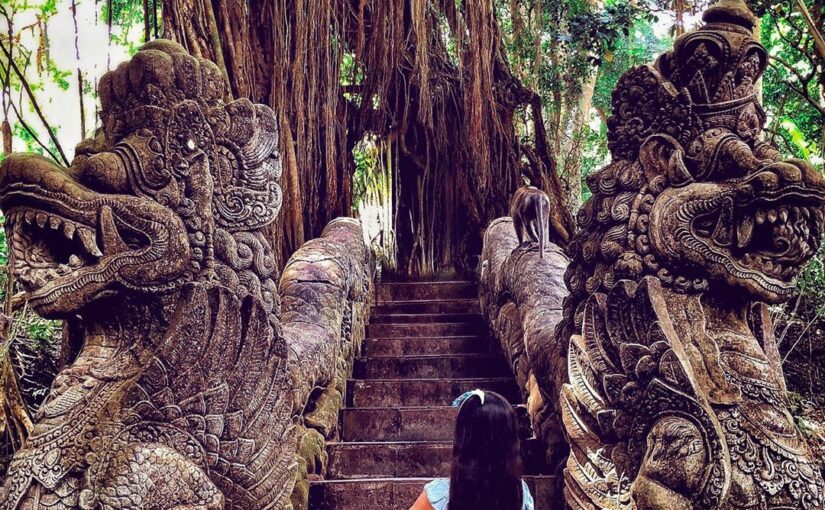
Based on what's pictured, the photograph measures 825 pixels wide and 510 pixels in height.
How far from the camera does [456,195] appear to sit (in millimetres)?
7742

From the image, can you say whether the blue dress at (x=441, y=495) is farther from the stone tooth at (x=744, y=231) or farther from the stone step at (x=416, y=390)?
the stone step at (x=416, y=390)

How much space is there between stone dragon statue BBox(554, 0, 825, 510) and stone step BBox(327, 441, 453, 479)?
858mm

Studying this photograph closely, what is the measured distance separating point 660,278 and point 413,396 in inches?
83.0

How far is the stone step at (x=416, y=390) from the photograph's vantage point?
4406 millimetres

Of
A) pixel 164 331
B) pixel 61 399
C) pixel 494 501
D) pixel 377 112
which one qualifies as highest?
pixel 377 112

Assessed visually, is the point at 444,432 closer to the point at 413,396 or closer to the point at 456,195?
the point at 413,396

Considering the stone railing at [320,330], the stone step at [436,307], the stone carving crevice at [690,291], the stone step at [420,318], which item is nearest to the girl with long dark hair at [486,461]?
the stone carving crevice at [690,291]

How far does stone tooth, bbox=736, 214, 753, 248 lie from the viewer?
249 centimetres

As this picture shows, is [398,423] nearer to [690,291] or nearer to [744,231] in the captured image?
[690,291]

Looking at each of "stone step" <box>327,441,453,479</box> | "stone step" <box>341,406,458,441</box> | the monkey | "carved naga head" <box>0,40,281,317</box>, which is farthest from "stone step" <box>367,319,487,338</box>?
"carved naga head" <box>0,40,281,317</box>

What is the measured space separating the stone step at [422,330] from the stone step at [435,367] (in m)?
0.67

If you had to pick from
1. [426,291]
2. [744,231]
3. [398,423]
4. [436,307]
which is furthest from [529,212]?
[744,231]

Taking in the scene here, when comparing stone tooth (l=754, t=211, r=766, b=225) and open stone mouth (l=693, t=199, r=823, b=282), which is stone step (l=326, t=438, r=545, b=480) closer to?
open stone mouth (l=693, t=199, r=823, b=282)

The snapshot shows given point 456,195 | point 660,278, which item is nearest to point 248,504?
point 660,278
